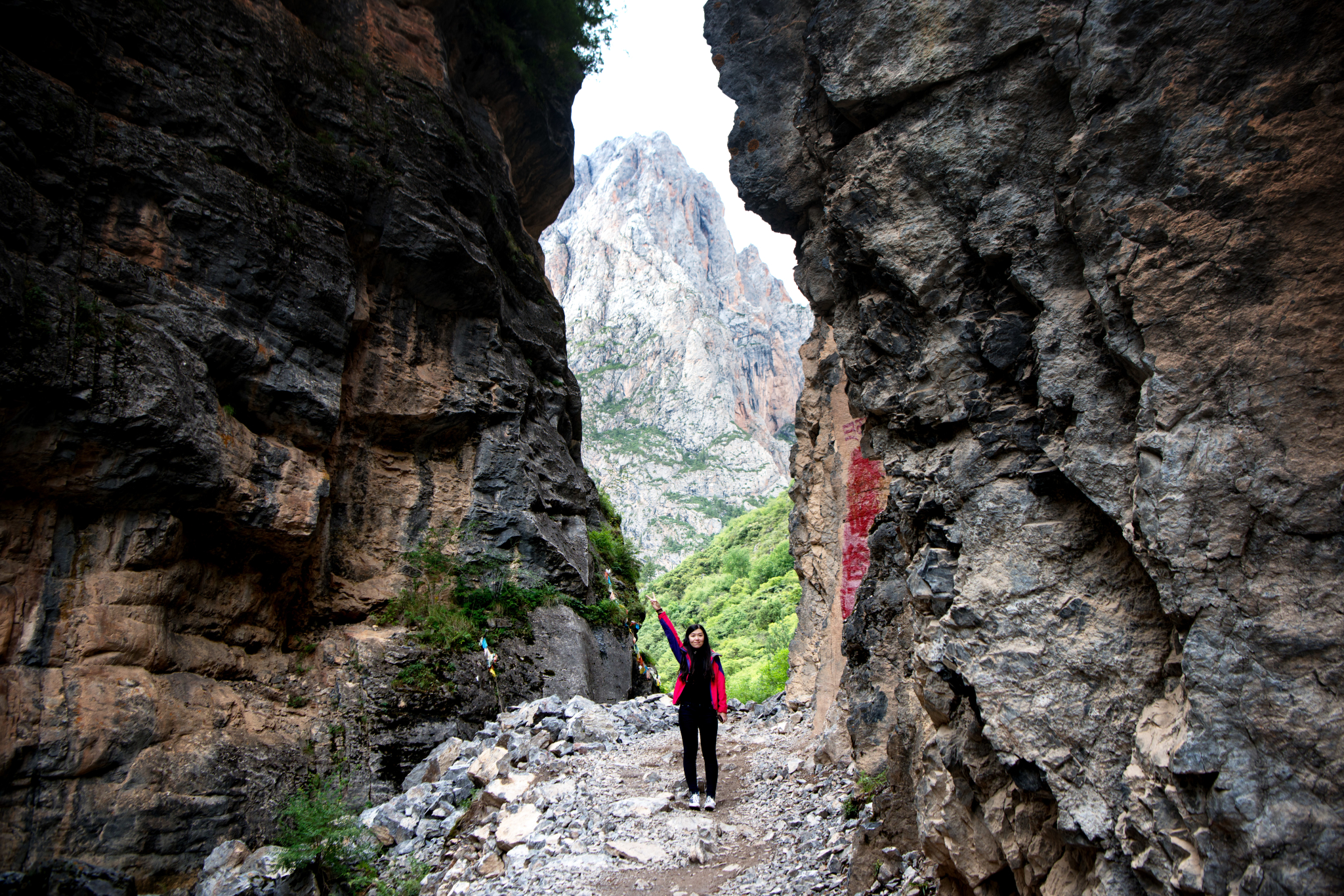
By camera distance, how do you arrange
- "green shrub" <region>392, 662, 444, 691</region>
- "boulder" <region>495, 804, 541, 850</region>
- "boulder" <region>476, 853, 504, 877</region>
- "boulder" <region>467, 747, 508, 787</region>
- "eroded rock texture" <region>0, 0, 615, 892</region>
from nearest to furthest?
1. "boulder" <region>476, 853, 504, 877</region>
2. "boulder" <region>495, 804, 541, 850</region>
3. "eroded rock texture" <region>0, 0, 615, 892</region>
4. "boulder" <region>467, 747, 508, 787</region>
5. "green shrub" <region>392, 662, 444, 691</region>

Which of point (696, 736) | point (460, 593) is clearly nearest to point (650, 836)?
point (696, 736)

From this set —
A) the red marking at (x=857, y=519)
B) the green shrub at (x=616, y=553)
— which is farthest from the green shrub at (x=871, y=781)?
the green shrub at (x=616, y=553)

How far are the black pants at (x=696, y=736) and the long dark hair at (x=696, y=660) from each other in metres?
0.29

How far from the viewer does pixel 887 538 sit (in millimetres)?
5875

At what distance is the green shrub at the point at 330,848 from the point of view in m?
6.17

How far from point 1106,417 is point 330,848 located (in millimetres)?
7046

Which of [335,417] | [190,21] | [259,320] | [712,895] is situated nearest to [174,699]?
[335,417]

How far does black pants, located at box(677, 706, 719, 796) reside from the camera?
5.96 metres

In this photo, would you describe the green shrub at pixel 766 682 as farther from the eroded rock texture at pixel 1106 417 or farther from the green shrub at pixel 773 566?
the green shrub at pixel 773 566

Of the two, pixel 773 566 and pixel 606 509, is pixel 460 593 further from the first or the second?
pixel 773 566

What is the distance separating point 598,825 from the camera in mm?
5836

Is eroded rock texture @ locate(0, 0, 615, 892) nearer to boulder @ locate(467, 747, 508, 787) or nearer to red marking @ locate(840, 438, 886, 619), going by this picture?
boulder @ locate(467, 747, 508, 787)

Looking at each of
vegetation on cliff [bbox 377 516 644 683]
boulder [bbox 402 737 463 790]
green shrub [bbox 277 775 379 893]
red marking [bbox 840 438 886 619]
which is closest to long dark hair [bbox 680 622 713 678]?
red marking [bbox 840 438 886 619]

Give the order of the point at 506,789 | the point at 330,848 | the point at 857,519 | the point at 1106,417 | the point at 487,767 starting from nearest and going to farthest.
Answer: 1. the point at 1106,417
2. the point at 330,848
3. the point at 506,789
4. the point at 487,767
5. the point at 857,519
